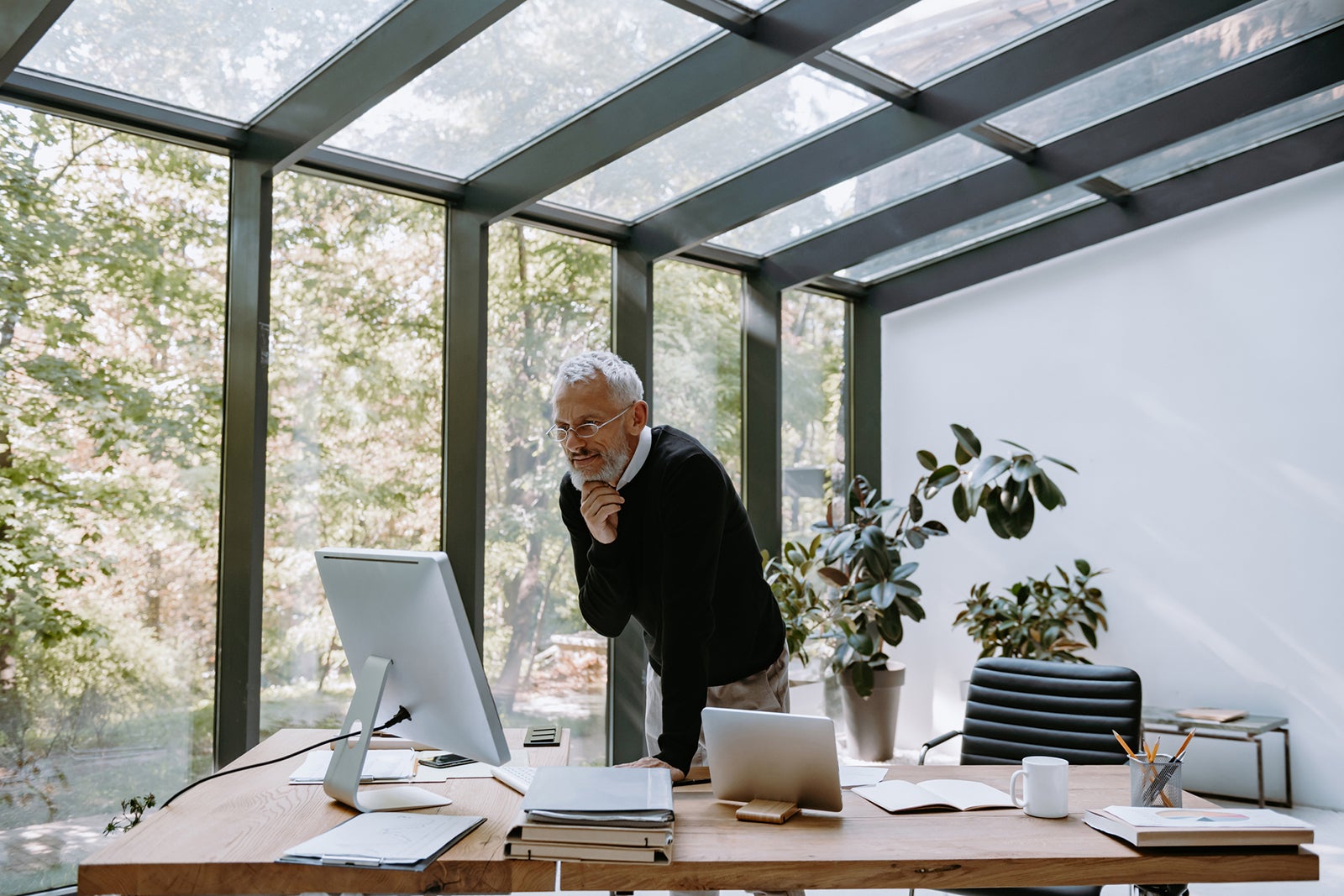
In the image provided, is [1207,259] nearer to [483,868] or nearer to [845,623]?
[845,623]

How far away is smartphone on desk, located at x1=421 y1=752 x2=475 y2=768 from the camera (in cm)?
237

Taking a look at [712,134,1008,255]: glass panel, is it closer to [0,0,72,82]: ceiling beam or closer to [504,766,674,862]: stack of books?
[0,0,72,82]: ceiling beam

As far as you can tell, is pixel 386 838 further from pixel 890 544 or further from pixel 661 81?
pixel 890 544

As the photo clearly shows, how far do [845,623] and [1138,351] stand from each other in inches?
86.2

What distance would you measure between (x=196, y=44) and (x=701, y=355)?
2.96 m

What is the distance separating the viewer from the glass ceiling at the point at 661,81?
10.9 ft

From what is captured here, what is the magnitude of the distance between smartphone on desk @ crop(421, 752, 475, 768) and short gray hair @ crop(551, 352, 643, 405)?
→ 85 cm

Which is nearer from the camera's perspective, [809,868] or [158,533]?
[809,868]

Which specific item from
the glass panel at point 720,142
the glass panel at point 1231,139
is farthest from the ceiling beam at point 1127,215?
the glass panel at point 720,142

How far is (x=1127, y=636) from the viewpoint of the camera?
5.73 meters

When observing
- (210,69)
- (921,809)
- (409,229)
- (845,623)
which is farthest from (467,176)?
(921,809)

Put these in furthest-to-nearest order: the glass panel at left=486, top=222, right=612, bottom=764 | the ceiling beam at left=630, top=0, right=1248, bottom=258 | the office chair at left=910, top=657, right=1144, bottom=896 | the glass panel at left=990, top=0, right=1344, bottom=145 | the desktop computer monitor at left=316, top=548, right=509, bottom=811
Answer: the glass panel at left=486, top=222, right=612, bottom=764
the glass panel at left=990, top=0, right=1344, bottom=145
the ceiling beam at left=630, top=0, right=1248, bottom=258
the office chair at left=910, top=657, right=1144, bottom=896
the desktop computer monitor at left=316, top=548, right=509, bottom=811

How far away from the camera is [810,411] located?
627cm

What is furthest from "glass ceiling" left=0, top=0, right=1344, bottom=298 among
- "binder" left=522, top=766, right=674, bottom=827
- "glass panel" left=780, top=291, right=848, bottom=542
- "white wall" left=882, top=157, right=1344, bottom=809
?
"binder" left=522, top=766, right=674, bottom=827
